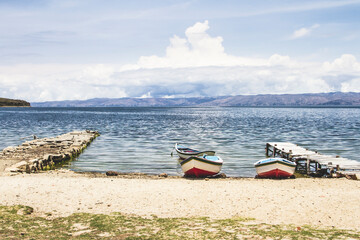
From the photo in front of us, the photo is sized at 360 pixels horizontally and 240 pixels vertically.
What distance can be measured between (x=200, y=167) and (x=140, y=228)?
40.6ft

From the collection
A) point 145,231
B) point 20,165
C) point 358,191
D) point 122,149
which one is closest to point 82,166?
point 20,165

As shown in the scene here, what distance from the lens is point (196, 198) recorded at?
56.4 feet

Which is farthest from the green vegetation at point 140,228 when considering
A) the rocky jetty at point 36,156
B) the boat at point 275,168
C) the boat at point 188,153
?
the boat at point 188,153

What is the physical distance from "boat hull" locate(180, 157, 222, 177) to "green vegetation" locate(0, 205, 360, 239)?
10.5m

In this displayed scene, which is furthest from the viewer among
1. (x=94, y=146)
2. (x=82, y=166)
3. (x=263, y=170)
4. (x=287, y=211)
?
(x=94, y=146)

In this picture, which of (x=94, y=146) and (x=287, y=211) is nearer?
(x=287, y=211)

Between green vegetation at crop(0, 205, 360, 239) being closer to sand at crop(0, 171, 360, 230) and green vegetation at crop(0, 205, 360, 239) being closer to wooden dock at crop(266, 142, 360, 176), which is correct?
sand at crop(0, 171, 360, 230)

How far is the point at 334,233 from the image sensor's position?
11.3m

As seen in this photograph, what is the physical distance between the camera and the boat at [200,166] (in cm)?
2388

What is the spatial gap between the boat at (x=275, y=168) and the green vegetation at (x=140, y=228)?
11.6 metres

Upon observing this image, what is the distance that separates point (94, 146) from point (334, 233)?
124ft

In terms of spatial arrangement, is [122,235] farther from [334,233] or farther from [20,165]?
[20,165]

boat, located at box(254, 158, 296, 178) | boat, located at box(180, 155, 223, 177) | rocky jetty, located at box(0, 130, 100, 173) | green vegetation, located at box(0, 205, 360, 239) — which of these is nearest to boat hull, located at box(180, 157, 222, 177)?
boat, located at box(180, 155, 223, 177)

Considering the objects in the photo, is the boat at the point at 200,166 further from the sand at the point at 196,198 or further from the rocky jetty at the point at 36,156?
the rocky jetty at the point at 36,156
